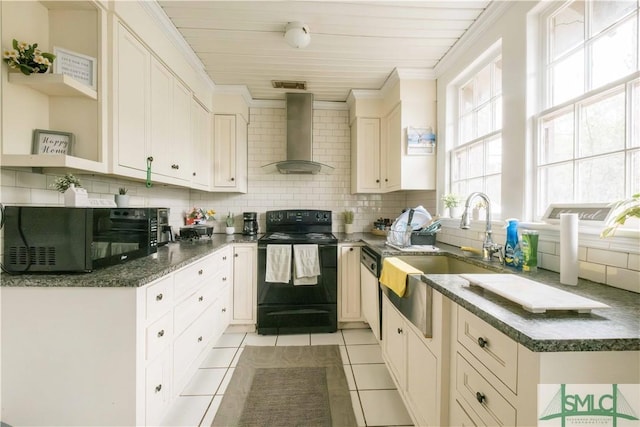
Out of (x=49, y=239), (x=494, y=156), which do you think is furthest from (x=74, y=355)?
(x=494, y=156)

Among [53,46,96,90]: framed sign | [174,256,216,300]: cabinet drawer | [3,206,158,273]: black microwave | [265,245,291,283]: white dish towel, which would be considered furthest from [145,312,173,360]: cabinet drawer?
[53,46,96,90]: framed sign

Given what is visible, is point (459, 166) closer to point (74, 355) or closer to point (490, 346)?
point (490, 346)

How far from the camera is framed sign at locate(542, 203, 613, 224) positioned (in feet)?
4.02

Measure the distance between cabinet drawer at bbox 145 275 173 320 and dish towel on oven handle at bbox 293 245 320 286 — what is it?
1.32 metres

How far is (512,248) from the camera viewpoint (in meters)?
1.52

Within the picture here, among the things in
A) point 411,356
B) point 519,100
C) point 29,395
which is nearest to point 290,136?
point 519,100

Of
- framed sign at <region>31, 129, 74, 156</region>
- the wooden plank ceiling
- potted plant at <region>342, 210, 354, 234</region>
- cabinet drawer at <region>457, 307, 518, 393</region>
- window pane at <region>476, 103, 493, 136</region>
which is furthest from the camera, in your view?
potted plant at <region>342, 210, 354, 234</region>

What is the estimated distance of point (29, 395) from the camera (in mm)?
1214

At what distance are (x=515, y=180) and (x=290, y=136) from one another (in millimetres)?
2385

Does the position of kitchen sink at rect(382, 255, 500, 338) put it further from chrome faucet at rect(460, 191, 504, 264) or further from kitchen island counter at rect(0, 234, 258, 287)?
kitchen island counter at rect(0, 234, 258, 287)

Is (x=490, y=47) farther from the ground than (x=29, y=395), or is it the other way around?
(x=490, y=47)

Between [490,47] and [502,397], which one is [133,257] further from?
[490,47]

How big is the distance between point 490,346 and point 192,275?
1.73 m

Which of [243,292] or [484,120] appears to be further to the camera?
[243,292]
